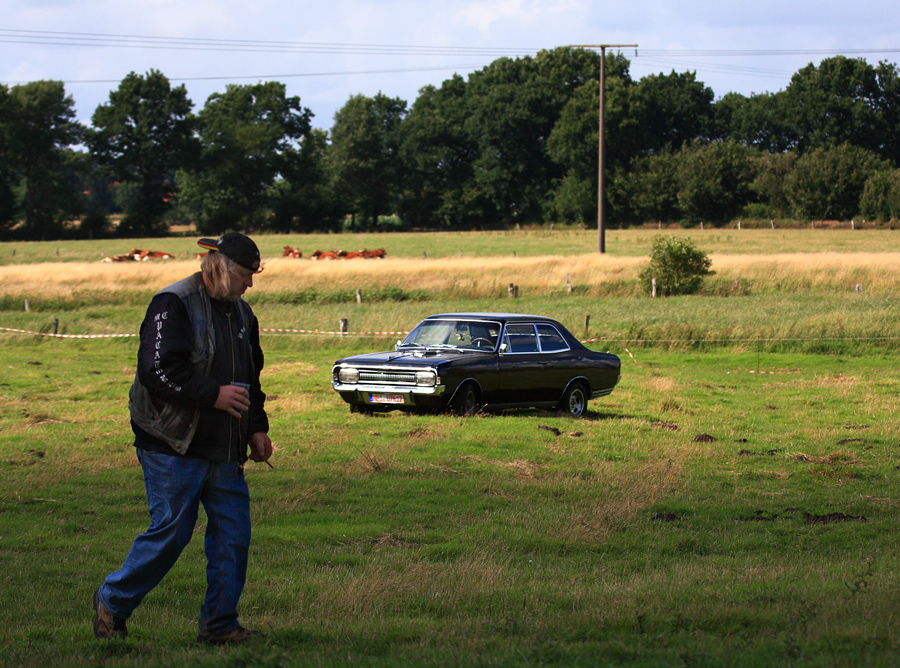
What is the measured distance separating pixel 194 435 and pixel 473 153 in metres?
110

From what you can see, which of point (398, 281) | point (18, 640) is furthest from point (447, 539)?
point (398, 281)

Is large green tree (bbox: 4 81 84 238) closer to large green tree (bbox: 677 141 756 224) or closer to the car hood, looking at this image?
large green tree (bbox: 677 141 756 224)

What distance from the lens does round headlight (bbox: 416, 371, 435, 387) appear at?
1315 centimetres

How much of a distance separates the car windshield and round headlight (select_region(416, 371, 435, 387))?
3.91 ft

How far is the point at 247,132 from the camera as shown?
332 ft

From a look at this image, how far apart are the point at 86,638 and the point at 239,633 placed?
76 centimetres

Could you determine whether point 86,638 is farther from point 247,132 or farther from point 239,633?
point 247,132

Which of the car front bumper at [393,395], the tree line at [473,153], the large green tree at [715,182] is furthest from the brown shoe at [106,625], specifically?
the large green tree at [715,182]

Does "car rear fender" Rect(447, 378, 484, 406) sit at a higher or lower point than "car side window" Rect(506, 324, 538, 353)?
lower

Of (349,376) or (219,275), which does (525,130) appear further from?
(219,275)

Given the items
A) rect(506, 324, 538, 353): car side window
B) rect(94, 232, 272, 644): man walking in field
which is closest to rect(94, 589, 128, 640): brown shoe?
rect(94, 232, 272, 644): man walking in field

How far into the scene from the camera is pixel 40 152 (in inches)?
3661

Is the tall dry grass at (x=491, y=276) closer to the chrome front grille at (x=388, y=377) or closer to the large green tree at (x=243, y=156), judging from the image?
the chrome front grille at (x=388, y=377)

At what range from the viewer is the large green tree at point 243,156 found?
9750 centimetres
